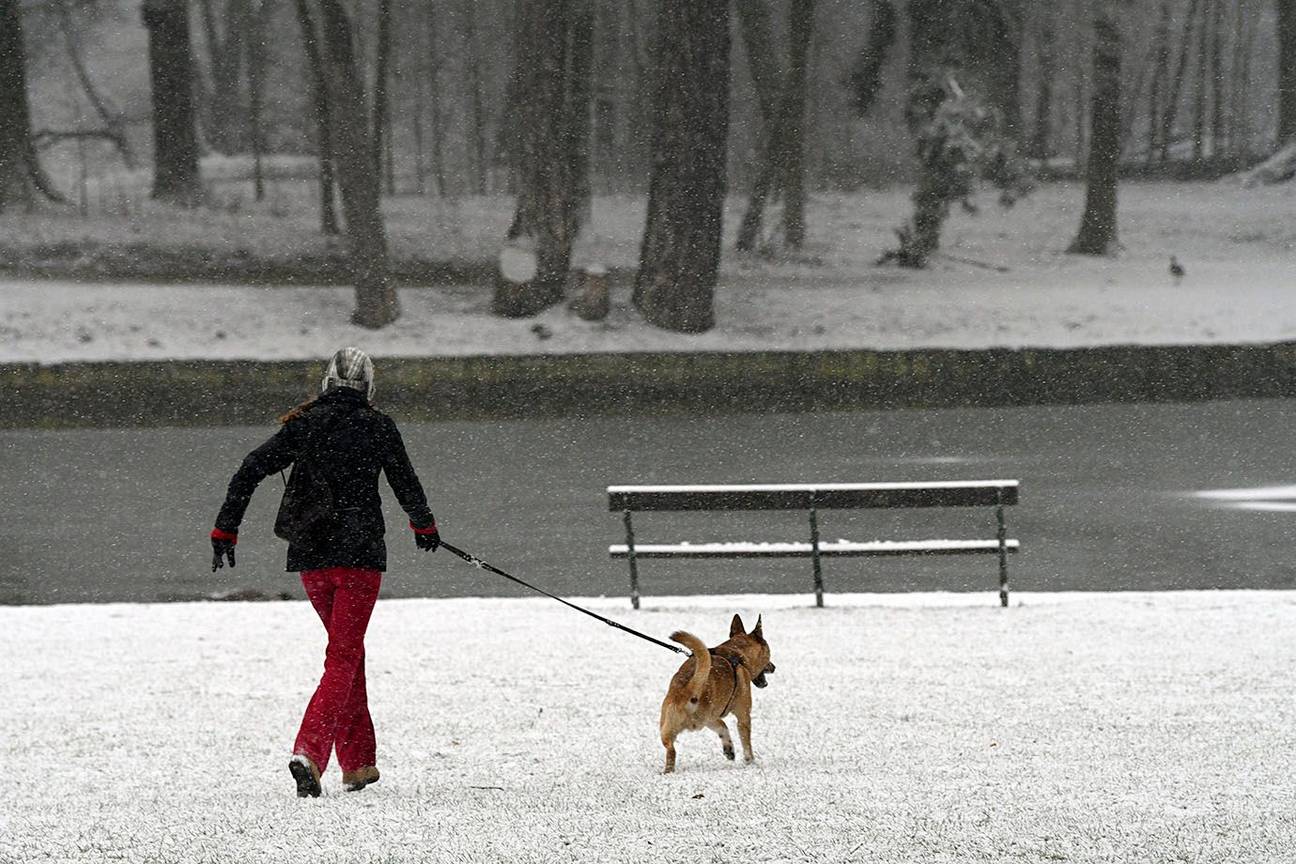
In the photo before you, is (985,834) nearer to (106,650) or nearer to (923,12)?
(106,650)

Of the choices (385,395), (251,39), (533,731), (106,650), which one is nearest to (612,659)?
(533,731)

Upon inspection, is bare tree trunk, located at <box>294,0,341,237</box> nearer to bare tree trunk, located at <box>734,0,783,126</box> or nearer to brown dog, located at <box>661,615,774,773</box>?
bare tree trunk, located at <box>734,0,783,126</box>

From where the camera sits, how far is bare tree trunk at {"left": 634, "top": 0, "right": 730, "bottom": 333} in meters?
27.3

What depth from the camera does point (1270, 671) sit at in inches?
249

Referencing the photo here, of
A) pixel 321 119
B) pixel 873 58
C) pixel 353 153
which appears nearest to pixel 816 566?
pixel 353 153

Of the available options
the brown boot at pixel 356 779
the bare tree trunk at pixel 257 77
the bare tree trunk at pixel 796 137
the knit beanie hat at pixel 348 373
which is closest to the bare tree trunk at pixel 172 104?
the bare tree trunk at pixel 257 77

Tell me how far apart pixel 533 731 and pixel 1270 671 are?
2831 millimetres

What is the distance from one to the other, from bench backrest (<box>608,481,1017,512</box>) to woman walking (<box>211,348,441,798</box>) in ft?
13.9

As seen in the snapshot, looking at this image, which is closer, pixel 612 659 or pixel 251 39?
pixel 612 659

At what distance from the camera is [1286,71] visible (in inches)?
1185

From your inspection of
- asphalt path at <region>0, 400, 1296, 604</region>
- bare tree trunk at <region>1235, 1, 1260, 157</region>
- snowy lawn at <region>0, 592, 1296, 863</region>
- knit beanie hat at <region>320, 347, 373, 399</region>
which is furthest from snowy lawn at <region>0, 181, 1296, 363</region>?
knit beanie hat at <region>320, 347, 373, 399</region>

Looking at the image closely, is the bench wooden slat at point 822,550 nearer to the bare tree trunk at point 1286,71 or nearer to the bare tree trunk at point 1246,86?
the bare tree trunk at point 1246,86

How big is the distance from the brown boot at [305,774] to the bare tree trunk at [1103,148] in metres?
26.3

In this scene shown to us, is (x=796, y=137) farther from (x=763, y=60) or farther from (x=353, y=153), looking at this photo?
(x=353, y=153)
